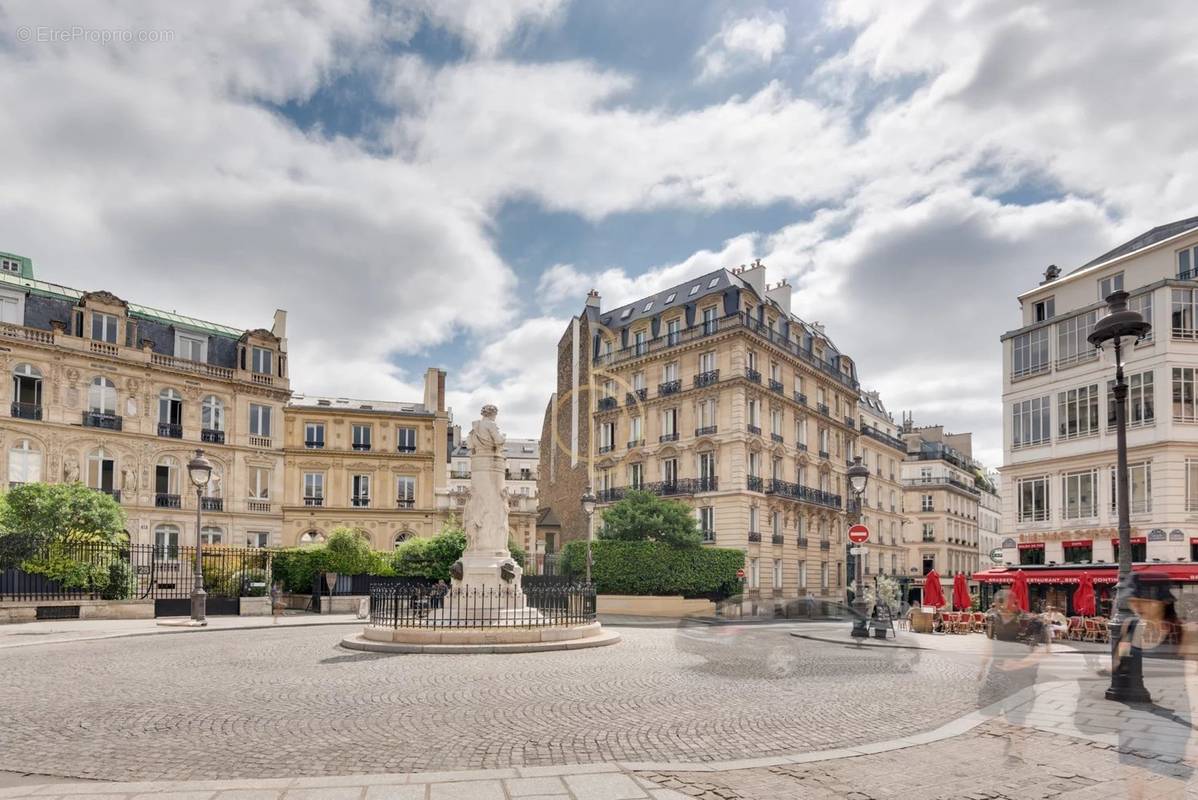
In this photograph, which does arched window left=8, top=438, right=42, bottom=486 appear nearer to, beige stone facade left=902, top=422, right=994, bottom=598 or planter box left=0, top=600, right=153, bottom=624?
planter box left=0, top=600, right=153, bottom=624

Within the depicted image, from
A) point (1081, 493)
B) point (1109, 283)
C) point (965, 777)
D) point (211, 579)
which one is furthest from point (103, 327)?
point (1109, 283)

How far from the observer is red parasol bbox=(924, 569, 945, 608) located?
24.6 m

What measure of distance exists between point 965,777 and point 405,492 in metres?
45.1

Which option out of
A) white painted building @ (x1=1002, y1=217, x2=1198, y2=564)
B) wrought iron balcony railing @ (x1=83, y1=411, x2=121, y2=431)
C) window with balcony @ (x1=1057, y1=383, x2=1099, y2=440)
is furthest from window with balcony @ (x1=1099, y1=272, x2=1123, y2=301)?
wrought iron balcony railing @ (x1=83, y1=411, x2=121, y2=431)

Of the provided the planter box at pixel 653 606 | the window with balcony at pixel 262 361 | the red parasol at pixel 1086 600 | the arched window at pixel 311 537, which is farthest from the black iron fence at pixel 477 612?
the arched window at pixel 311 537

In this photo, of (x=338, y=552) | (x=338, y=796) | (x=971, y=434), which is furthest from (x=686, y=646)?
(x=971, y=434)

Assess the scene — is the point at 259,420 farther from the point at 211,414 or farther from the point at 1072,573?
the point at 1072,573

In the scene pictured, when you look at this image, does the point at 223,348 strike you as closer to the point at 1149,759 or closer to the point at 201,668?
the point at 201,668

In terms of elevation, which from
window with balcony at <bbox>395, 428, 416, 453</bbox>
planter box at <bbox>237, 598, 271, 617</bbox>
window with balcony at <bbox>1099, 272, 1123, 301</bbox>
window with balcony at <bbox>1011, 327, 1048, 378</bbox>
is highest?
window with balcony at <bbox>1099, 272, 1123, 301</bbox>

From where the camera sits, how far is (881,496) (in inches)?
2378

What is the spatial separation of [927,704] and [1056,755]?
8.87 feet

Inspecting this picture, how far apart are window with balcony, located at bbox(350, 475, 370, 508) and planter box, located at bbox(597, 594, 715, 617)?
768 inches

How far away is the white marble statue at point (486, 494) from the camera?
734 inches

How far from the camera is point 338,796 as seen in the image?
6.00 metres
